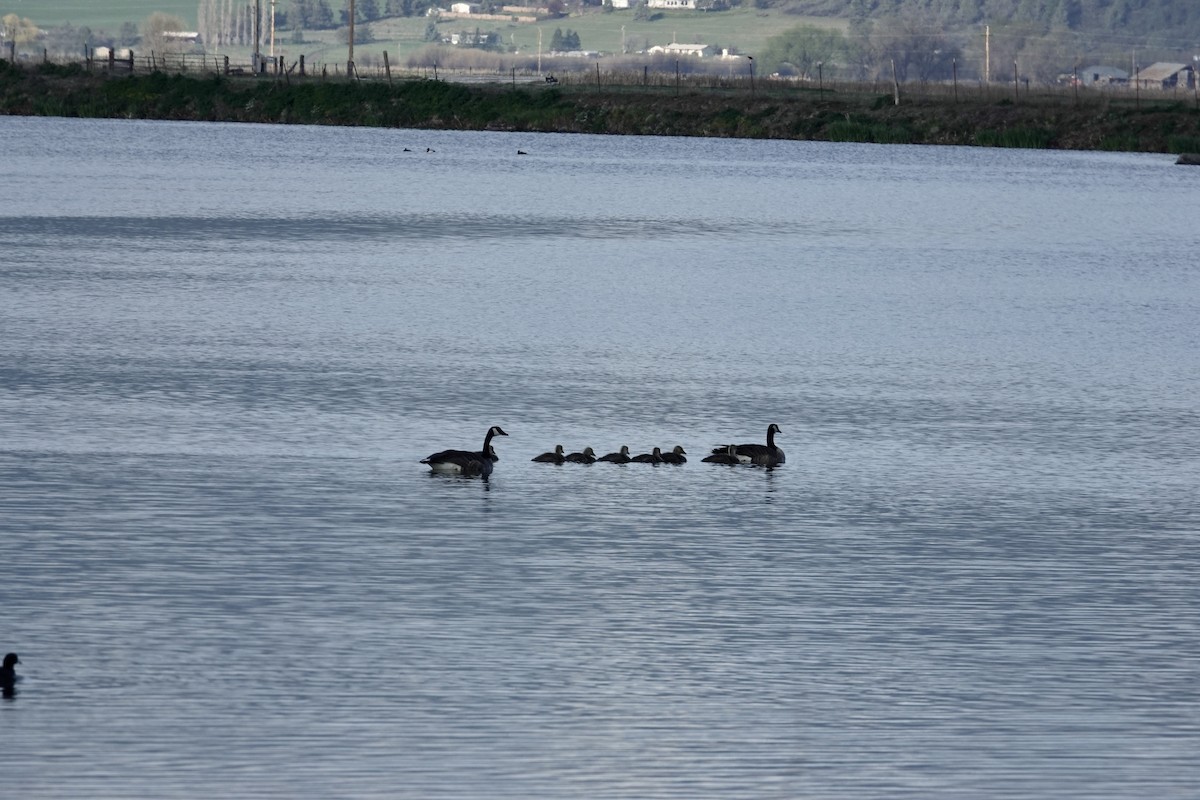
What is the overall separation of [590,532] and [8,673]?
7788 millimetres

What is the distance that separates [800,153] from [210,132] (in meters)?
32.6

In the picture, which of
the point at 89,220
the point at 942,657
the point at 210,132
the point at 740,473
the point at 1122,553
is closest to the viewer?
the point at 942,657

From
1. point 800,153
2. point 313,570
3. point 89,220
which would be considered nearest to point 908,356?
point 313,570

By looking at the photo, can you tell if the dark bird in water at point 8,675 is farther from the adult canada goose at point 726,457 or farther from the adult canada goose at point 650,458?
the adult canada goose at point 726,457

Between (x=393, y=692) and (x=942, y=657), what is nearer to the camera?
(x=393, y=692)

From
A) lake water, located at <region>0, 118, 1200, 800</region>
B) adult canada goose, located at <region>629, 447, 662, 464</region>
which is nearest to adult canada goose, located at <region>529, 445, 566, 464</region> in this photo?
lake water, located at <region>0, 118, 1200, 800</region>

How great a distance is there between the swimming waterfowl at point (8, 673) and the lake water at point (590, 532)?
1.04 ft

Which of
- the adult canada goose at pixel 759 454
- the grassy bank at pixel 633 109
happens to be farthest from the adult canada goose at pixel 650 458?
the grassy bank at pixel 633 109

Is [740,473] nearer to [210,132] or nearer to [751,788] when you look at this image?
[751,788]

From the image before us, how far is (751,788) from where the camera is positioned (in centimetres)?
1394

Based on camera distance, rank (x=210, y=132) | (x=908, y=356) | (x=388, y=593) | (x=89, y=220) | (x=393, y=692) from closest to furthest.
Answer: (x=393, y=692) < (x=388, y=593) < (x=908, y=356) < (x=89, y=220) < (x=210, y=132)

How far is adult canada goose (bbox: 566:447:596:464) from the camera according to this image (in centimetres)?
2572

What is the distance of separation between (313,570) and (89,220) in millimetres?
45407

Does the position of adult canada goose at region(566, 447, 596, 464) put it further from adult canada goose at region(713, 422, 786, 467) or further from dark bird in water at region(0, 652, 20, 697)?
dark bird in water at region(0, 652, 20, 697)
